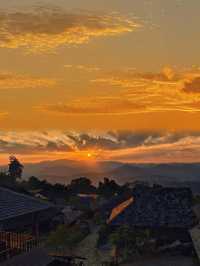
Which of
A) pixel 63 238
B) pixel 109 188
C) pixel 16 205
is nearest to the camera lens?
pixel 16 205

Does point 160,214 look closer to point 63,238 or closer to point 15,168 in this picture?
point 63,238

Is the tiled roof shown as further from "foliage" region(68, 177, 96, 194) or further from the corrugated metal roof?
"foliage" region(68, 177, 96, 194)

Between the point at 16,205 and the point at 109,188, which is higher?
the point at 109,188

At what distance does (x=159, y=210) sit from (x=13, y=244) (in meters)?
26.9

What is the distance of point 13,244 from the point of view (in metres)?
22.3

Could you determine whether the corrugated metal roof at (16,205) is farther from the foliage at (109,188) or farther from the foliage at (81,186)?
the foliage at (81,186)

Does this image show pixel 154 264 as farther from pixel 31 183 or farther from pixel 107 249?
pixel 31 183

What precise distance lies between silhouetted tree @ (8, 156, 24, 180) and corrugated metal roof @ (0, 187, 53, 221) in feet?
408

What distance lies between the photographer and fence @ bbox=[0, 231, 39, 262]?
21.3 metres

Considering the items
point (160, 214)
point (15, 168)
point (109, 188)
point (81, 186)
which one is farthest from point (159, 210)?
point (15, 168)

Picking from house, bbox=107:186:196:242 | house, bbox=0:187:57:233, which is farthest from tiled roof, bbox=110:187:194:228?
house, bbox=0:187:57:233

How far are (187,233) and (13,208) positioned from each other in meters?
23.3

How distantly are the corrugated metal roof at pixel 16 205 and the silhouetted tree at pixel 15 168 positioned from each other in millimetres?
124351

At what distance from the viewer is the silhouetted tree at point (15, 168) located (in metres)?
152
